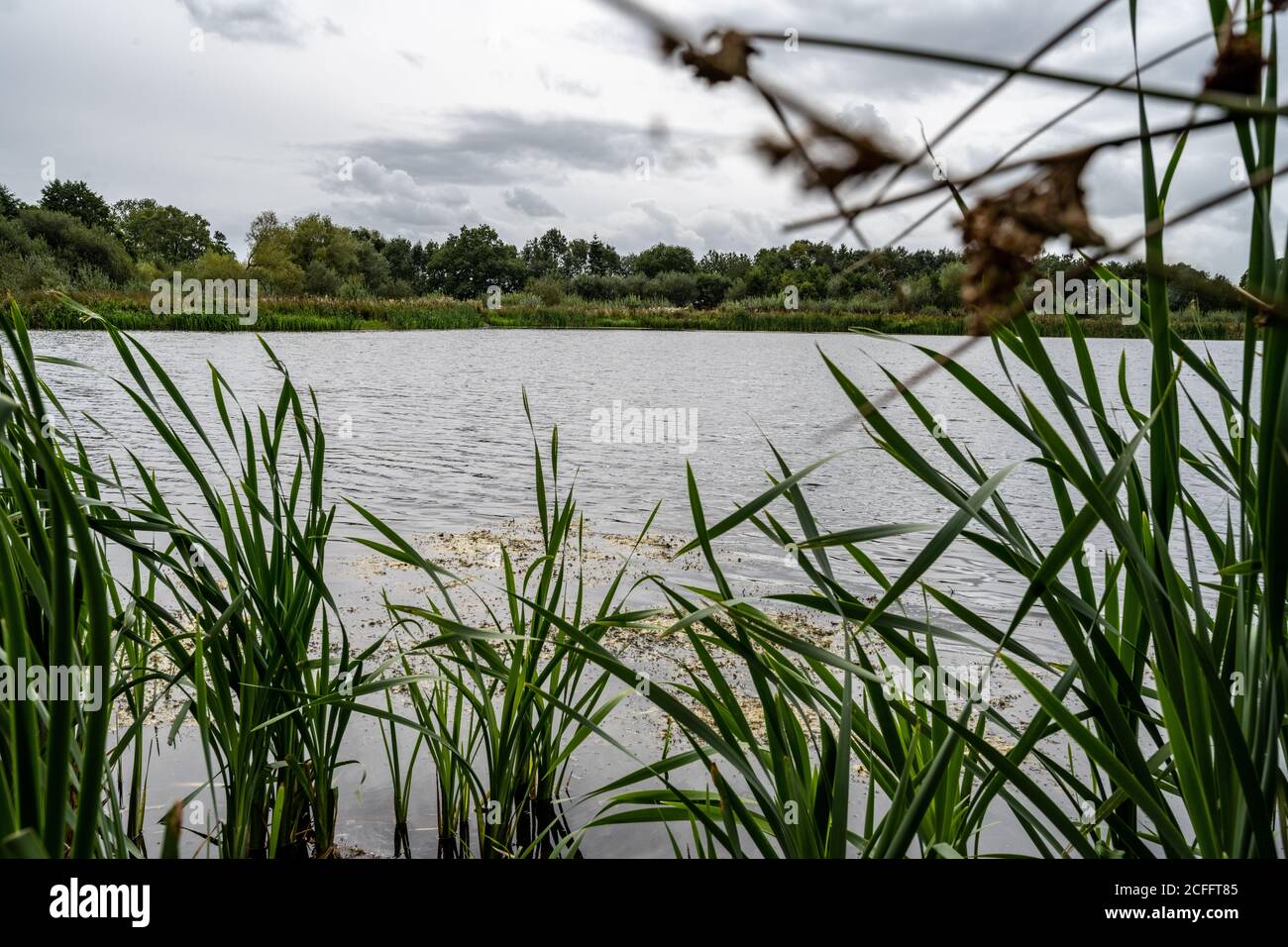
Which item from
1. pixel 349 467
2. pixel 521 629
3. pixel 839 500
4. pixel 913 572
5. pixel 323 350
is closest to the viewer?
pixel 913 572

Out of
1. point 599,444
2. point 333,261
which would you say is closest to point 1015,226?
point 599,444

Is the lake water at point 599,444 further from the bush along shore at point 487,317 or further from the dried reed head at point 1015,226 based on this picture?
the bush along shore at point 487,317

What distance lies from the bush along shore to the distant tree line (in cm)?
72

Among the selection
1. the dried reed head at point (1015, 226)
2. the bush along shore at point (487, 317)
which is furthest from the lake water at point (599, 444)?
the bush along shore at point (487, 317)

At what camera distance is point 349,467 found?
687 cm

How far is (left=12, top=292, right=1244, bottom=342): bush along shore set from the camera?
802 inches

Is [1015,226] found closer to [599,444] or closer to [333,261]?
[599,444]

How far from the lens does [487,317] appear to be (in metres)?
31.9

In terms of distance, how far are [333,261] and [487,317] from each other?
5869 mm

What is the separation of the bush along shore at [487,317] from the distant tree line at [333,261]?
2.37 ft

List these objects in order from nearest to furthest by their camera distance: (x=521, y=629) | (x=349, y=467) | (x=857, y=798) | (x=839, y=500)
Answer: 1. (x=521, y=629)
2. (x=857, y=798)
3. (x=839, y=500)
4. (x=349, y=467)
